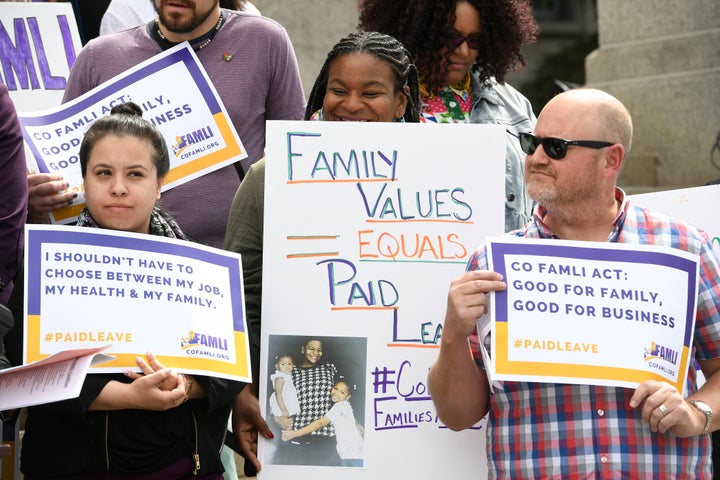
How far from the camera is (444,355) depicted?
3.69 m

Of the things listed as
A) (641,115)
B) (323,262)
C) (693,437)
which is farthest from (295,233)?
(641,115)

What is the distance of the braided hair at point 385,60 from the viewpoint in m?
4.54

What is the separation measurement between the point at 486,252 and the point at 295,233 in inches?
28.7

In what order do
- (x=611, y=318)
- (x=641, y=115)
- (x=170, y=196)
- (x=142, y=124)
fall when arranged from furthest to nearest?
(x=641, y=115), (x=170, y=196), (x=142, y=124), (x=611, y=318)

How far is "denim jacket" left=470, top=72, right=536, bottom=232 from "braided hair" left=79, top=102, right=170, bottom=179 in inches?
54.1

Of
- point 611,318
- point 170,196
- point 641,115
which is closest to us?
point 611,318

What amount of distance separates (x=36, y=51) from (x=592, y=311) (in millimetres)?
2626

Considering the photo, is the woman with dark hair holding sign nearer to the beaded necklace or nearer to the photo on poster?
the photo on poster

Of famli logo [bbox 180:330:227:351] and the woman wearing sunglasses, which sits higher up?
the woman wearing sunglasses

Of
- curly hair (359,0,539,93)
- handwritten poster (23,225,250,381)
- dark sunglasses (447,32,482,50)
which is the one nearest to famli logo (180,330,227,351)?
handwritten poster (23,225,250,381)

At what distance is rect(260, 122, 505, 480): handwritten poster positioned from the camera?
4.18 m

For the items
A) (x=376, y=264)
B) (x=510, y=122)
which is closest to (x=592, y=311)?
(x=376, y=264)

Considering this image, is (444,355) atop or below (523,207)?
below

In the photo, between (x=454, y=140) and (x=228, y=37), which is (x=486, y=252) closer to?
(x=454, y=140)
